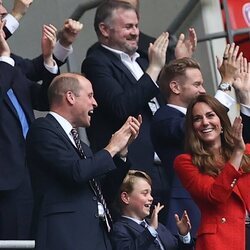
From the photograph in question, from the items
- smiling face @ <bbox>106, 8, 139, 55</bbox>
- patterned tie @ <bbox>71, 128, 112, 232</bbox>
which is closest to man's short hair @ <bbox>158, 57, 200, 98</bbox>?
smiling face @ <bbox>106, 8, 139, 55</bbox>

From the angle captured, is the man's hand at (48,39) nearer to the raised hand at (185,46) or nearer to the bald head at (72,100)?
the bald head at (72,100)

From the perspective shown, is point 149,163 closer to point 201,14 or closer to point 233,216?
point 233,216

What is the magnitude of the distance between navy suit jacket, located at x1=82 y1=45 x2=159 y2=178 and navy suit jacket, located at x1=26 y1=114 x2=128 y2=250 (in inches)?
45.9

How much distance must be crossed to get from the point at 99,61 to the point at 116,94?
38 centimetres

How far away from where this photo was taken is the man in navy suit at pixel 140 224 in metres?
7.10

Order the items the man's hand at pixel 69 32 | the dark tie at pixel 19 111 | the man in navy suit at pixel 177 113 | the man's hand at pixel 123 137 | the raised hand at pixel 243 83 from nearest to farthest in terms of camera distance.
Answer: the man's hand at pixel 123 137 → the man in navy suit at pixel 177 113 → the dark tie at pixel 19 111 → the man's hand at pixel 69 32 → the raised hand at pixel 243 83

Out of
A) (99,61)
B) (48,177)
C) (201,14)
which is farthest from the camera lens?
(201,14)

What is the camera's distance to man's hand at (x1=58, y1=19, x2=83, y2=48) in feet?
25.6

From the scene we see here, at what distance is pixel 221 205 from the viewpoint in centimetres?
689

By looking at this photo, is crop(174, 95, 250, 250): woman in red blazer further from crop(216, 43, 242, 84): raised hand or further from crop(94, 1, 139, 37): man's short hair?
crop(94, 1, 139, 37): man's short hair

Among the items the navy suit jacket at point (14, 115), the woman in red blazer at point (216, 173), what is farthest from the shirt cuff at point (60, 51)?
the woman in red blazer at point (216, 173)

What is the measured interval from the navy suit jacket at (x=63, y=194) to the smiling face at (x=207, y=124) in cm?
73

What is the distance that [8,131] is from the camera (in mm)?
7602

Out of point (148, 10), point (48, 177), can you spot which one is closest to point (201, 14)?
point (148, 10)
